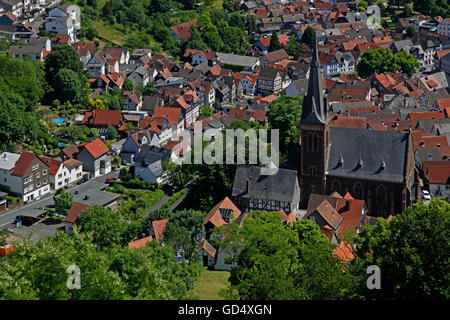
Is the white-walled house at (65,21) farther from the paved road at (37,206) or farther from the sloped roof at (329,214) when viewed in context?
the sloped roof at (329,214)

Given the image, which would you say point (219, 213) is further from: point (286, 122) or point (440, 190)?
point (440, 190)

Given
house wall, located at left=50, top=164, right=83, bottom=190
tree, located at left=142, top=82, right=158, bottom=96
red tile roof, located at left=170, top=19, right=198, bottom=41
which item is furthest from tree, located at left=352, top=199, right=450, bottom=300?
red tile roof, located at left=170, top=19, right=198, bottom=41

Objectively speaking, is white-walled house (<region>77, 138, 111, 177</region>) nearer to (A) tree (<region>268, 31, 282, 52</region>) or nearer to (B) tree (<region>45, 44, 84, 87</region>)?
(B) tree (<region>45, 44, 84, 87</region>)

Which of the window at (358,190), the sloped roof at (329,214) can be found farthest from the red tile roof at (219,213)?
the window at (358,190)

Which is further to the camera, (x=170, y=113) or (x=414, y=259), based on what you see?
(x=170, y=113)

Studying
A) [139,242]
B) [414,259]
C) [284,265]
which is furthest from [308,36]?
[414,259]

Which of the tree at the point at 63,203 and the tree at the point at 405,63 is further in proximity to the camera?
the tree at the point at 405,63

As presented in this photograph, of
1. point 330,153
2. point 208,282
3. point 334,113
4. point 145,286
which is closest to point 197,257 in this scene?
point 208,282
